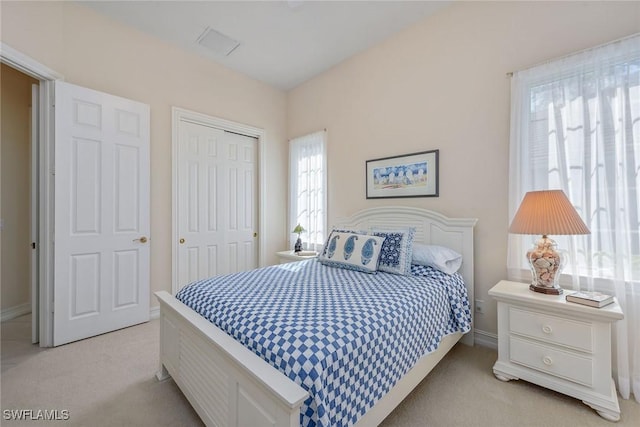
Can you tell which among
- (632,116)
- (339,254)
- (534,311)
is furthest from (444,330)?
(632,116)

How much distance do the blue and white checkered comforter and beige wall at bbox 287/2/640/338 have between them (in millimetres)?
735

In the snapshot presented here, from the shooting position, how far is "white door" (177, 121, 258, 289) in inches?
128

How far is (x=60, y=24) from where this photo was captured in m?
2.44

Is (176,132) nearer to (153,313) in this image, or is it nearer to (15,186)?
(15,186)

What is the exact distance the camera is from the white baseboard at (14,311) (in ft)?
9.36

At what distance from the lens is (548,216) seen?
174 cm

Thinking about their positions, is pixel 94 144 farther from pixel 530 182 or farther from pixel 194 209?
pixel 530 182

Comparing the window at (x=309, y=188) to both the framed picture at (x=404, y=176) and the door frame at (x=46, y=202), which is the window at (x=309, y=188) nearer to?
the framed picture at (x=404, y=176)

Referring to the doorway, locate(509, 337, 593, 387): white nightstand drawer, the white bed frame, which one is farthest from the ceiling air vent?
locate(509, 337, 593, 387): white nightstand drawer

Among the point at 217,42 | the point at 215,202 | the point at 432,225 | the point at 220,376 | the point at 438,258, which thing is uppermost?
the point at 217,42

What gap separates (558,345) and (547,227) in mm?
722

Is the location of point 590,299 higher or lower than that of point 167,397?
higher

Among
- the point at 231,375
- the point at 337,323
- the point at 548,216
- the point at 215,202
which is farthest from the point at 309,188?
the point at 231,375

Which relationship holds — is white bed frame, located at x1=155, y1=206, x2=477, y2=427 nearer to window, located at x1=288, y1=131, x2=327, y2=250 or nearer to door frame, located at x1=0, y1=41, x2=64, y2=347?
door frame, located at x1=0, y1=41, x2=64, y2=347
